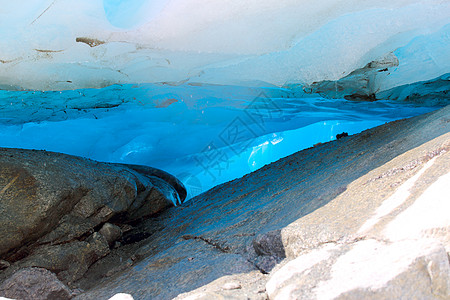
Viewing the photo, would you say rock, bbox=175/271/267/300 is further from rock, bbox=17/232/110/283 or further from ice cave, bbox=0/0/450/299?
rock, bbox=17/232/110/283

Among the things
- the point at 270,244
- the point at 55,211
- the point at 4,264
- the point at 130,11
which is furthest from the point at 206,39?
the point at 4,264

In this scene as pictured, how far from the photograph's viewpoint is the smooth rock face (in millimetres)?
3928

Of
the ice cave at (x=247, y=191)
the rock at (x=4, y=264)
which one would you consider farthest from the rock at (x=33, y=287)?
the rock at (x=4, y=264)

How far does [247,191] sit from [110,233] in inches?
89.4

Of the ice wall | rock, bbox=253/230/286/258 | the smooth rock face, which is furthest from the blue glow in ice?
rock, bbox=253/230/286/258

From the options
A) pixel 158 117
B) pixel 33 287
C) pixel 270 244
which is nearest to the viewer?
pixel 270 244

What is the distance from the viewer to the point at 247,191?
5.49 m

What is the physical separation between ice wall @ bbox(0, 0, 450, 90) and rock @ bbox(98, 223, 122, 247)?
2.26 meters

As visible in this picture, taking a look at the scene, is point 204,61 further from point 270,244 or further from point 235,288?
point 235,288

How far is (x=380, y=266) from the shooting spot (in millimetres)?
1377

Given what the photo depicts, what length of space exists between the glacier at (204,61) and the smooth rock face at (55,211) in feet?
4.47

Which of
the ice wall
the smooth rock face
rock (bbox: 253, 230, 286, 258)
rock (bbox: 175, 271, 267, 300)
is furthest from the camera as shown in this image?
the smooth rock face

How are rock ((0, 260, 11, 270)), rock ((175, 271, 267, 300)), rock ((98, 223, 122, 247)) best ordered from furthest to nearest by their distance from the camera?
rock ((98, 223, 122, 247)) < rock ((0, 260, 11, 270)) < rock ((175, 271, 267, 300))

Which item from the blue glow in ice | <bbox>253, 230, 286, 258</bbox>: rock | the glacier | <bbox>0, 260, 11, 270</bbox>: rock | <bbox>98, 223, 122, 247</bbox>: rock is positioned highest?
the blue glow in ice
